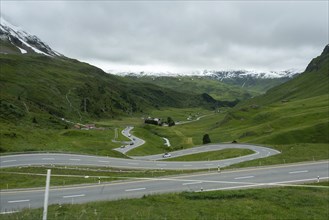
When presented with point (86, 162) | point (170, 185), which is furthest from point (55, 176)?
point (86, 162)

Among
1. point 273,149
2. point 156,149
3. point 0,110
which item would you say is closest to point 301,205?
point 273,149

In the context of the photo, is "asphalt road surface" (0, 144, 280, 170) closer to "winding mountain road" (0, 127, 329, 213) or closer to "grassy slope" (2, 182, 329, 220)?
"winding mountain road" (0, 127, 329, 213)

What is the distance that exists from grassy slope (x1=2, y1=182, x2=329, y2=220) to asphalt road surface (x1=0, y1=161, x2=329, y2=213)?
2458 millimetres

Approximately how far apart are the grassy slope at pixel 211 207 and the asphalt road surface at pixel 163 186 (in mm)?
2458

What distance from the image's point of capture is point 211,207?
77.9ft

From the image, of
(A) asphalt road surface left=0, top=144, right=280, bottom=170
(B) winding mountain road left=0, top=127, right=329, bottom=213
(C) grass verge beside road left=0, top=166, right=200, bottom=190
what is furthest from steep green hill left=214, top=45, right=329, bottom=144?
(C) grass verge beside road left=0, top=166, right=200, bottom=190

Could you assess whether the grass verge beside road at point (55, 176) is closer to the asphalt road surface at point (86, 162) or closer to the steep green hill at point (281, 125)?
the asphalt road surface at point (86, 162)

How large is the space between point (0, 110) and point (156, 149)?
51681 millimetres

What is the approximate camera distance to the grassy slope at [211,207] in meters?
21.0

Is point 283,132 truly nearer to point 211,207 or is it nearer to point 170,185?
point 170,185

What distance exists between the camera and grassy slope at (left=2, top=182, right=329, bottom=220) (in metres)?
21.0

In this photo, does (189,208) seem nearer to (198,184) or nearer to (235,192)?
(235,192)

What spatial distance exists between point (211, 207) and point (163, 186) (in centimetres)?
1046

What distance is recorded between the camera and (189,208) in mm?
23266
